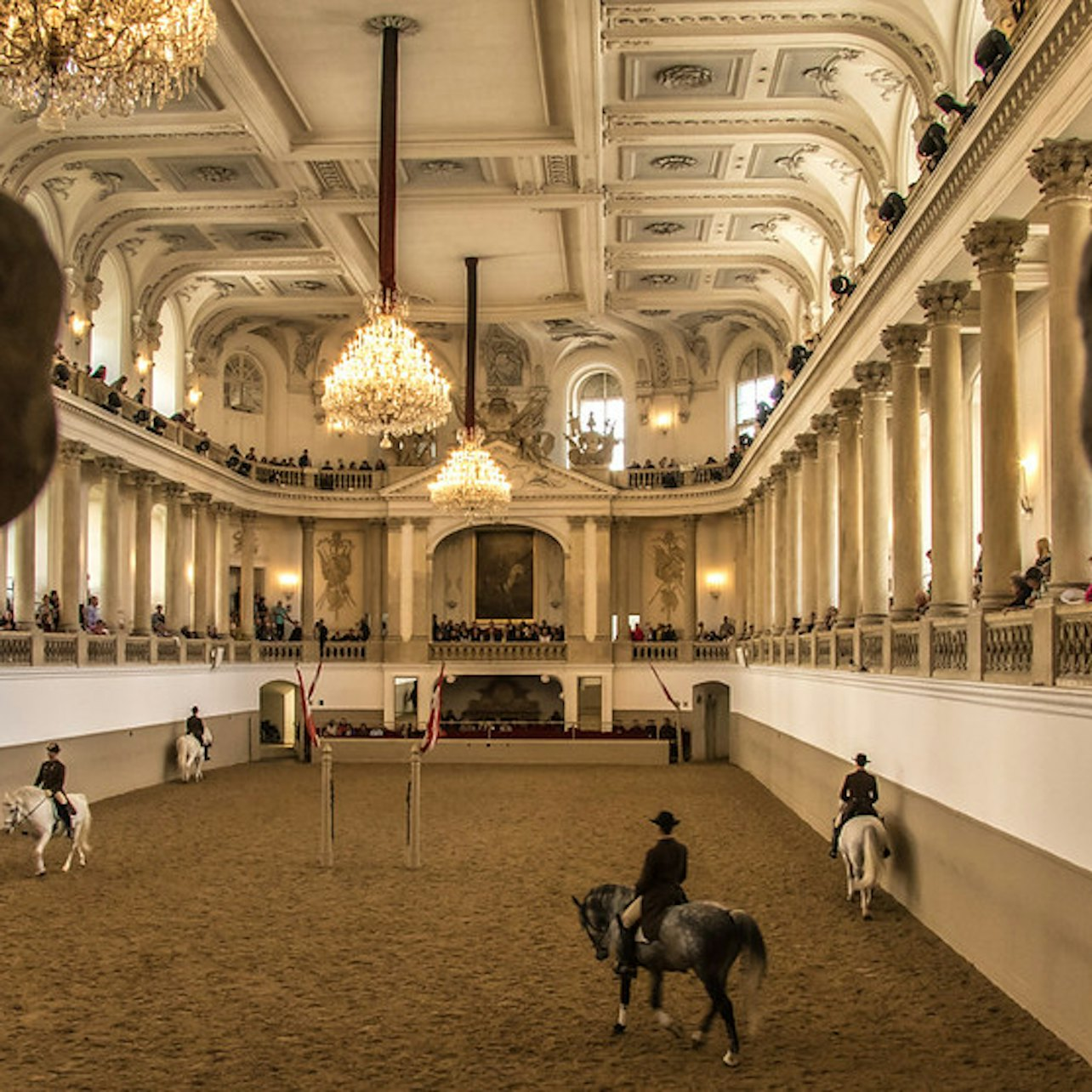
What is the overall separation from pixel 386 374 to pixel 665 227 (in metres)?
15.8

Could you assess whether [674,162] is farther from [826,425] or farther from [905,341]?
[905,341]

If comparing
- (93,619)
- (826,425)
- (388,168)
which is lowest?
(93,619)

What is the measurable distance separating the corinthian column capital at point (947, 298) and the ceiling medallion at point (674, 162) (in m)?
9.67

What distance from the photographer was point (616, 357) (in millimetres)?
48719

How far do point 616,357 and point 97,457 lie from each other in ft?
67.6

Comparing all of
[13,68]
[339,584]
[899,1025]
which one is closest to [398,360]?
[13,68]


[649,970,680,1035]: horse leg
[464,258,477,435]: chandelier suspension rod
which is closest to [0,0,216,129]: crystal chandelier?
[649,970,680,1035]: horse leg

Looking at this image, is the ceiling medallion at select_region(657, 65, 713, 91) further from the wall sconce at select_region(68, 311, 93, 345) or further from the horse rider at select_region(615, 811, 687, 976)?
the horse rider at select_region(615, 811, 687, 976)

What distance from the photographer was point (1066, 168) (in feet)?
46.4

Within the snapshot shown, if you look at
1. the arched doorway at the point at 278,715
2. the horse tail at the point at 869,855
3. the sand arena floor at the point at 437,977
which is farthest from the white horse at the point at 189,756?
the horse tail at the point at 869,855

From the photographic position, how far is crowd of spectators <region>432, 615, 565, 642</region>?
45969 mm

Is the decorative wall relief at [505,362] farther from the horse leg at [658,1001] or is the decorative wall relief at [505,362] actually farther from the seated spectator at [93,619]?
the horse leg at [658,1001]

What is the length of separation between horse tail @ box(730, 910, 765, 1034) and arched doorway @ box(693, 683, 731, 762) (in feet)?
110

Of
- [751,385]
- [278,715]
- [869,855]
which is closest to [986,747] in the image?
[869,855]
